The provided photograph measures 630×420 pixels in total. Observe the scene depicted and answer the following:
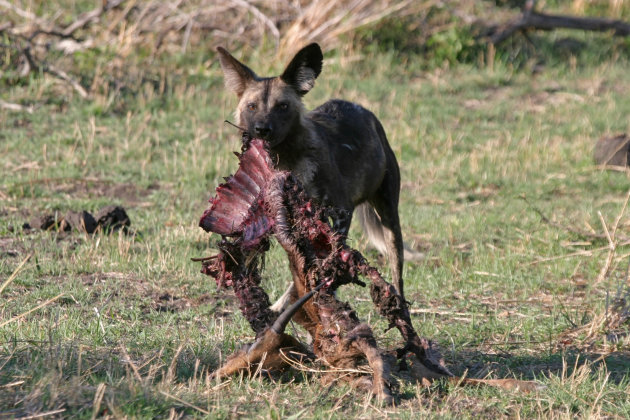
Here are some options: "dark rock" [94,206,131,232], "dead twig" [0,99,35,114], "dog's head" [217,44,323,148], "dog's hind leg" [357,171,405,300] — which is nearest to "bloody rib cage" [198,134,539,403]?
"dog's head" [217,44,323,148]

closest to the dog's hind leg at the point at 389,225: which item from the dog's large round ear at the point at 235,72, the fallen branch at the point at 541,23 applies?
the dog's large round ear at the point at 235,72

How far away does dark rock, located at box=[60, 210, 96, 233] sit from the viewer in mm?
6690

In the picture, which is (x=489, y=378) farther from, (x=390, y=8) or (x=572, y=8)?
(x=572, y=8)

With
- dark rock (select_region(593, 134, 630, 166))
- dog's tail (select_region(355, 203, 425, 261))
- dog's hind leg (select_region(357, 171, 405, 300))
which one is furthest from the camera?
dark rock (select_region(593, 134, 630, 166))

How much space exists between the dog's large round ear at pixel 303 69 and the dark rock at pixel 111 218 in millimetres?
1860

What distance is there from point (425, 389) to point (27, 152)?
6.23m

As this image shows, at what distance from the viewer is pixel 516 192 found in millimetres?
8703

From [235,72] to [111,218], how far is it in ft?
5.65

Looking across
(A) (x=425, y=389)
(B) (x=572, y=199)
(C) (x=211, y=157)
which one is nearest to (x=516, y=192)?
(B) (x=572, y=199)

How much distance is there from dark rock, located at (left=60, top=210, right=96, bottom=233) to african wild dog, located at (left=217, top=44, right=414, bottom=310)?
1.63 metres

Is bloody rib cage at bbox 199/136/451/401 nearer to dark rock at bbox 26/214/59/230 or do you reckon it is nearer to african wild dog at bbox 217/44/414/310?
african wild dog at bbox 217/44/414/310

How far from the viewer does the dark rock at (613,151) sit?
366 inches

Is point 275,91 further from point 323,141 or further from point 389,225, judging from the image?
point 389,225

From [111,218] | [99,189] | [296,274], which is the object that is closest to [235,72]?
[111,218]
